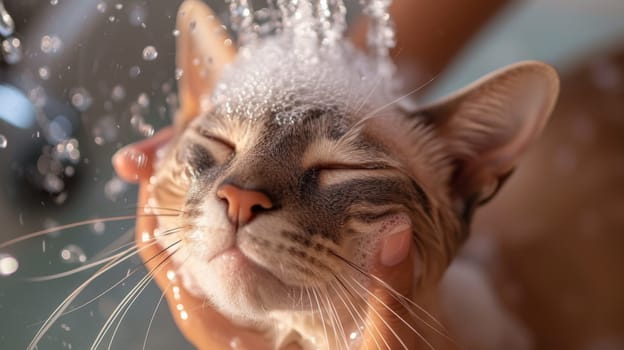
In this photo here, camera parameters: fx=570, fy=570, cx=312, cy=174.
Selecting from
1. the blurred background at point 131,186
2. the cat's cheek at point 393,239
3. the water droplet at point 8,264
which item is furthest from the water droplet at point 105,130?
the cat's cheek at point 393,239

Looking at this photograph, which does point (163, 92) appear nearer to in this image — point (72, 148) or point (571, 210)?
point (72, 148)

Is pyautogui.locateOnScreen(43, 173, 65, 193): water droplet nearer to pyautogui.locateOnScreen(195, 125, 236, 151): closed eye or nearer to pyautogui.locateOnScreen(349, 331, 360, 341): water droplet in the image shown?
pyautogui.locateOnScreen(195, 125, 236, 151): closed eye

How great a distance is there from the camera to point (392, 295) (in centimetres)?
36

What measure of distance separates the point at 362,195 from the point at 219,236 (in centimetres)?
9

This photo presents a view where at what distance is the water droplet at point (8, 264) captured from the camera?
458 millimetres

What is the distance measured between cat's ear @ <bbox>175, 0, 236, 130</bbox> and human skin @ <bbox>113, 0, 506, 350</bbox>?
0.03m

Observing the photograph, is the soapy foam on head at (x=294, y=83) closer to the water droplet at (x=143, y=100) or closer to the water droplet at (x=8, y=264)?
the water droplet at (x=143, y=100)

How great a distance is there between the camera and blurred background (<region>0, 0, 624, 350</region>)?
1.44ft

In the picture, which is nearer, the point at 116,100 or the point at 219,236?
the point at 219,236

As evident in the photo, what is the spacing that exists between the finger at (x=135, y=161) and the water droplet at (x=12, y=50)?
136 mm

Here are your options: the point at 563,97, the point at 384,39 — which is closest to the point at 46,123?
the point at 384,39

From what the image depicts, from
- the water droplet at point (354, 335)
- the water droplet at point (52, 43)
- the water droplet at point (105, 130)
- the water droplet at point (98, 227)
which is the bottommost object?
the water droplet at point (354, 335)

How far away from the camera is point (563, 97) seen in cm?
52

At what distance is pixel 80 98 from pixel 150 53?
0.26 feet
